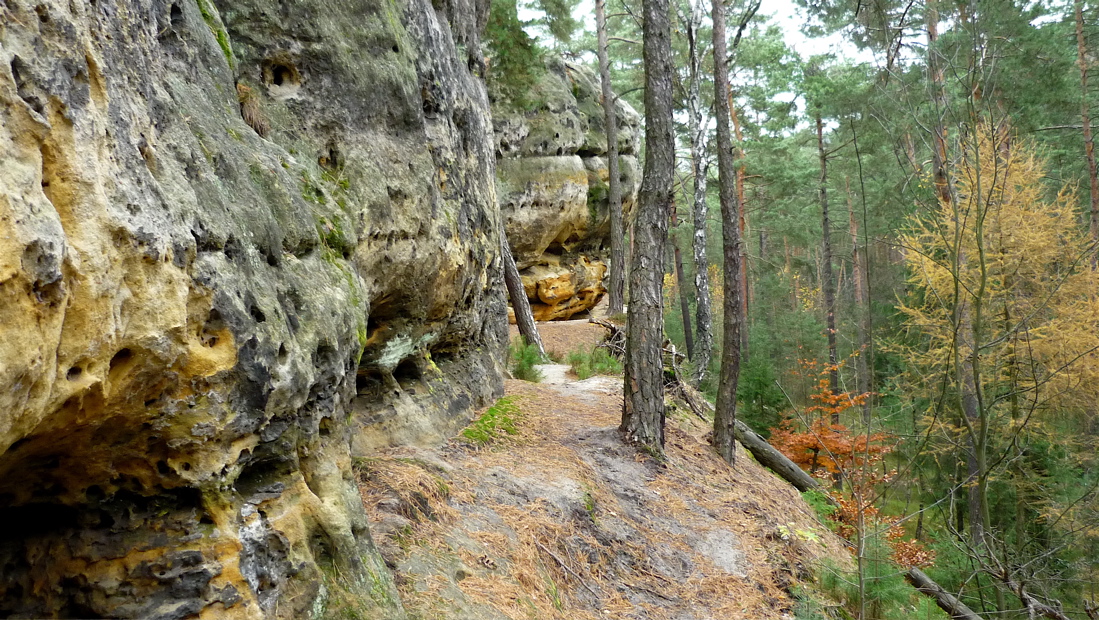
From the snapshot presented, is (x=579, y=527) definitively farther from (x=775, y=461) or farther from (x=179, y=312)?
(x=775, y=461)

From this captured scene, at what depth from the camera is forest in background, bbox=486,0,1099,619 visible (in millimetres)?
5809

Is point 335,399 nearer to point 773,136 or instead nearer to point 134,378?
point 134,378

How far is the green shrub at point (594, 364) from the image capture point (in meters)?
11.0

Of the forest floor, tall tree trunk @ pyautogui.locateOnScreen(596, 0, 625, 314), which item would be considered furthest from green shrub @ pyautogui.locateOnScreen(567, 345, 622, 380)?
tall tree trunk @ pyautogui.locateOnScreen(596, 0, 625, 314)

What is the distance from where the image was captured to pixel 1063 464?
11.3m

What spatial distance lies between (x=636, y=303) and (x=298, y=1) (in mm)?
4541

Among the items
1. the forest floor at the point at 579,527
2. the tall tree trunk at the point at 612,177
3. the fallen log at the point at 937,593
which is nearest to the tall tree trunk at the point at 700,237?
the tall tree trunk at the point at 612,177

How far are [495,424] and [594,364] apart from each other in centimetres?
472

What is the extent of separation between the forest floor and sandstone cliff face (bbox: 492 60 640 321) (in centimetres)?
992

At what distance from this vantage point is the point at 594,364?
11.5m

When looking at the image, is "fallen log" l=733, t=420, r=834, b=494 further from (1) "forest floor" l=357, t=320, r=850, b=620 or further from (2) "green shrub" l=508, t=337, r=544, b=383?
(2) "green shrub" l=508, t=337, r=544, b=383

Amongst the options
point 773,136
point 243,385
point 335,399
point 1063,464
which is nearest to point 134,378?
point 243,385

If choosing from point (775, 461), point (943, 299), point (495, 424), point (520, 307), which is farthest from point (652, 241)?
point (943, 299)

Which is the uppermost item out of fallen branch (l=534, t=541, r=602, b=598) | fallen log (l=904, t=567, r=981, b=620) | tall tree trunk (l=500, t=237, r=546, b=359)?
tall tree trunk (l=500, t=237, r=546, b=359)
